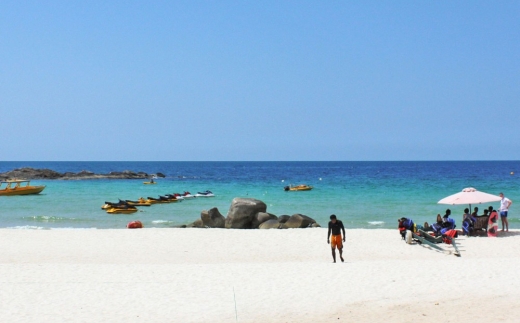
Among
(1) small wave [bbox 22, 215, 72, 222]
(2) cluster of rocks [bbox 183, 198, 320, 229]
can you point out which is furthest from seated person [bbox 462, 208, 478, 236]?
(1) small wave [bbox 22, 215, 72, 222]

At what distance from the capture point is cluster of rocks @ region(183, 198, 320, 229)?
23797 mm

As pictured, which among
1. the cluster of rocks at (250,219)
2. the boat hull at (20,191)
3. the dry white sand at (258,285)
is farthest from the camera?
the boat hull at (20,191)

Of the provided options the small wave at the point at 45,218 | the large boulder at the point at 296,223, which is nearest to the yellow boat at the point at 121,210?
the small wave at the point at 45,218

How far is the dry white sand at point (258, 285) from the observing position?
31.4ft

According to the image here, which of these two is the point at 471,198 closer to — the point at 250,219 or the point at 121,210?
the point at 250,219

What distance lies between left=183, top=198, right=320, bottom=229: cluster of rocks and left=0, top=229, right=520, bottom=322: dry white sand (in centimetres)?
537

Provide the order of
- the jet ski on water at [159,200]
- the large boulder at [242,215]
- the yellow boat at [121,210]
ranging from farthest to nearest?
the jet ski on water at [159,200] < the yellow boat at [121,210] < the large boulder at [242,215]

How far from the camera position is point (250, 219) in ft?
81.4

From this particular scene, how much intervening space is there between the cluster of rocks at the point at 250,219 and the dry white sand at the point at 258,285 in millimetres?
5370

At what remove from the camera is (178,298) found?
10.8 metres

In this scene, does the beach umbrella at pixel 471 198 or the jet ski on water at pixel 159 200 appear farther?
the jet ski on water at pixel 159 200

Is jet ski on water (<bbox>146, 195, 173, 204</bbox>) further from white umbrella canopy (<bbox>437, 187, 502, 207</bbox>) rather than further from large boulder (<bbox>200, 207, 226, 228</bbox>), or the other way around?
white umbrella canopy (<bbox>437, 187, 502, 207</bbox>)

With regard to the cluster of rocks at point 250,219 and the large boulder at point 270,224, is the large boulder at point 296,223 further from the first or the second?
the large boulder at point 270,224

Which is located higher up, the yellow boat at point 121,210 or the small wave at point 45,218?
the yellow boat at point 121,210
